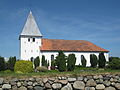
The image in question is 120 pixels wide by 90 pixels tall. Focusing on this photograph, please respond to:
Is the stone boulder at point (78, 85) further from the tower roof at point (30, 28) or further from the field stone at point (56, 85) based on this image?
the tower roof at point (30, 28)

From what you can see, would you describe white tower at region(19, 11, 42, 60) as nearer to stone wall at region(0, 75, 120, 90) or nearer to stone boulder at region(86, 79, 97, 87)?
stone wall at region(0, 75, 120, 90)

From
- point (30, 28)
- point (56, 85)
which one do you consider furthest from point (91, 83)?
point (30, 28)

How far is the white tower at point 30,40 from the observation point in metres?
35.4

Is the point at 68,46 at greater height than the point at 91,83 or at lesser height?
greater

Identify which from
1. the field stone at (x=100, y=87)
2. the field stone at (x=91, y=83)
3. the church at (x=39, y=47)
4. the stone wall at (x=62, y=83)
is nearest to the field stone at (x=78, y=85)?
the stone wall at (x=62, y=83)

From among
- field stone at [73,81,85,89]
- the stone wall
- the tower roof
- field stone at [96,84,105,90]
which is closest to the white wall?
the tower roof

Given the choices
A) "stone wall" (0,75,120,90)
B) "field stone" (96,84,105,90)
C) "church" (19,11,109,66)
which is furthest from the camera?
"church" (19,11,109,66)

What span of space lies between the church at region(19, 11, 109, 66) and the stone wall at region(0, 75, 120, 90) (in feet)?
91.3

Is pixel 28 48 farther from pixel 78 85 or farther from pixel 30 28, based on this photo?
pixel 78 85

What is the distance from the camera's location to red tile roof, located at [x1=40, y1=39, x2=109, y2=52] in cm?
3585

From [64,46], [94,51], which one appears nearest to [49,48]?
[64,46]

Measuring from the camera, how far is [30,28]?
119ft

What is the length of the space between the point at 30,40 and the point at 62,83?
29685 mm

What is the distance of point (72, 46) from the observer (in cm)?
3750
